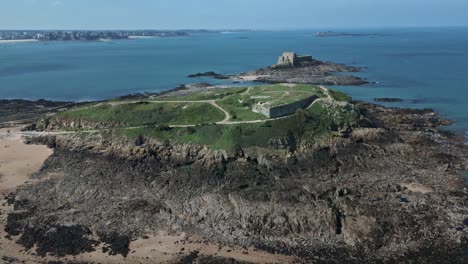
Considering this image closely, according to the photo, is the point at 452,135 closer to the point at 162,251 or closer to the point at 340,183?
the point at 340,183

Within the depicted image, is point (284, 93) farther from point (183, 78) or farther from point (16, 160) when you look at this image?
point (183, 78)

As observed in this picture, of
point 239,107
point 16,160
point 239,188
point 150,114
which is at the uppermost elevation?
point 239,107

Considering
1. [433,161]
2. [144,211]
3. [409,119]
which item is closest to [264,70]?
[409,119]

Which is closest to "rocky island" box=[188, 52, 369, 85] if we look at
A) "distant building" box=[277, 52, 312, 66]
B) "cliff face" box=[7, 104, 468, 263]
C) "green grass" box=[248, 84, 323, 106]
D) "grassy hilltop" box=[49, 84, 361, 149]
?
"distant building" box=[277, 52, 312, 66]

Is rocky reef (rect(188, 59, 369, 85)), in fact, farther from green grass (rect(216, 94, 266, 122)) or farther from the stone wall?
the stone wall

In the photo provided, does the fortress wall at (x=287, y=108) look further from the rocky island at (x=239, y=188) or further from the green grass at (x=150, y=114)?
the green grass at (x=150, y=114)

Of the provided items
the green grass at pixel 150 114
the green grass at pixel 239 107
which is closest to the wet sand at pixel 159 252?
the green grass at pixel 150 114

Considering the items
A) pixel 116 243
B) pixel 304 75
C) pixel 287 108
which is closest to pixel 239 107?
pixel 287 108
